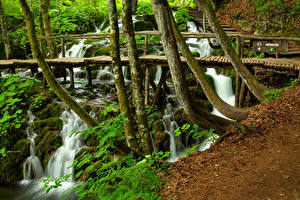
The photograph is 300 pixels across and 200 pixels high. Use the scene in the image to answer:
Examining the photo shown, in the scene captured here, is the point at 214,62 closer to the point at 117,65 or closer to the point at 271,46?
the point at 271,46

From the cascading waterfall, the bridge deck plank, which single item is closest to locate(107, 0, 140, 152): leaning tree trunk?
the cascading waterfall

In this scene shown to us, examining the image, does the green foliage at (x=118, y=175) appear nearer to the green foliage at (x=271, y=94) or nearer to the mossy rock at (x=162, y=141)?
the green foliage at (x=271, y=94)

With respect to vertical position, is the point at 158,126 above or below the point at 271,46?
below

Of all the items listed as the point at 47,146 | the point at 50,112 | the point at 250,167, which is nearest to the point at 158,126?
the point at 47,146

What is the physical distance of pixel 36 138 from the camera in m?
8.05

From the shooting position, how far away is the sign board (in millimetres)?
7742

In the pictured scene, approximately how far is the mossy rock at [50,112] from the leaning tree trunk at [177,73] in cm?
614

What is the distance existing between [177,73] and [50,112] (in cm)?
659

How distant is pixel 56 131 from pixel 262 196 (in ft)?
24.7

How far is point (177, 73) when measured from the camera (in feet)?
15.2

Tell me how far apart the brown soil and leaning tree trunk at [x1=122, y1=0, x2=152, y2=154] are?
93 cm

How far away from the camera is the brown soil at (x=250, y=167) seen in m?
2.92

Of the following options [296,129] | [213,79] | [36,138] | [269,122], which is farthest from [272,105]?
[36,138]

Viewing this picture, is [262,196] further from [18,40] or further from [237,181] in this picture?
[18,40]
